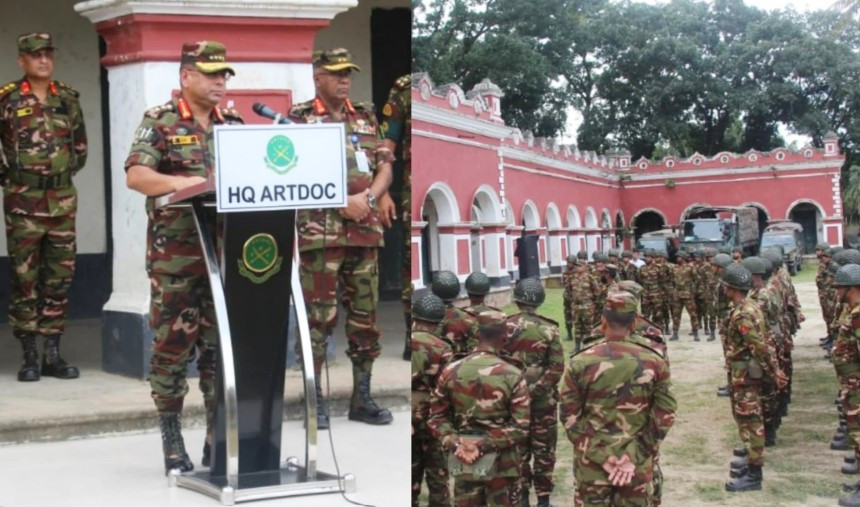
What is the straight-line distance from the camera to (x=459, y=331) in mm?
5191

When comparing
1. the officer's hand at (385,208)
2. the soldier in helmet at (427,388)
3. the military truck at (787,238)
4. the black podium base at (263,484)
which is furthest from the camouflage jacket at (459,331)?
the military truck at (787,238)

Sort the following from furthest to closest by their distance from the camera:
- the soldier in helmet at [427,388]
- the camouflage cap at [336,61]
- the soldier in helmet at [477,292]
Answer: the camouflage cap at [336,61] → the soldier in helmet at [427,388] → the soldier in helmet at [477,292]

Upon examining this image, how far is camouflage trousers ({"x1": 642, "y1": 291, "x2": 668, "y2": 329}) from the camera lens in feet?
17.3

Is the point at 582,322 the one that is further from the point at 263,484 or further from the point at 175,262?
the point at 175,262

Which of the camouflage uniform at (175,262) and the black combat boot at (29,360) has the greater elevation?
the camouflage uniform at (175,262)

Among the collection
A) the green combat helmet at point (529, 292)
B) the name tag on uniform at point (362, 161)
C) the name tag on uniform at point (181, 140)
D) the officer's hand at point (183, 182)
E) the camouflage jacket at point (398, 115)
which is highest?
the camouflage jacket at point (398, 115)

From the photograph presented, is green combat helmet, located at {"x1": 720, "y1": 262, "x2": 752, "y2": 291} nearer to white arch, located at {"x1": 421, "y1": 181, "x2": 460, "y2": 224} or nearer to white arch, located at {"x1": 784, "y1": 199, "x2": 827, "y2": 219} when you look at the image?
white arch, located at {"x1": 784, "y1": 199, "x2": 827, "y2": 219}

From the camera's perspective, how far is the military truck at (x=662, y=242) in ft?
16.3

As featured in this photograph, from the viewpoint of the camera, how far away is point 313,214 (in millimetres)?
5336

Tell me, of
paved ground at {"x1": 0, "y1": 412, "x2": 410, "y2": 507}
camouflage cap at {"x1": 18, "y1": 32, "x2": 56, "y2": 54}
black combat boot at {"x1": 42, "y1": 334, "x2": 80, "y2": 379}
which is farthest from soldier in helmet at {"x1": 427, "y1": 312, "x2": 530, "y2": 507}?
camouflage cap at {"x1": 18, "y1": 32, "x2": 56, "y2": 54}

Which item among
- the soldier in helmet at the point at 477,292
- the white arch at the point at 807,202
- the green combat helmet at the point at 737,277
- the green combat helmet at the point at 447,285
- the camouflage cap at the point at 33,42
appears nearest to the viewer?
the green combat helmet at the point at 447,285

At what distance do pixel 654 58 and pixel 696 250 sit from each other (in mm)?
975

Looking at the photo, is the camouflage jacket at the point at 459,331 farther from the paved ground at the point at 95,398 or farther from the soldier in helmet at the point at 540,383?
the paved ground at the point at 95,398

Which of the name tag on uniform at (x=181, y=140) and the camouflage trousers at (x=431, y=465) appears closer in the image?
the name tag on uniform at (x=181, y=140)
